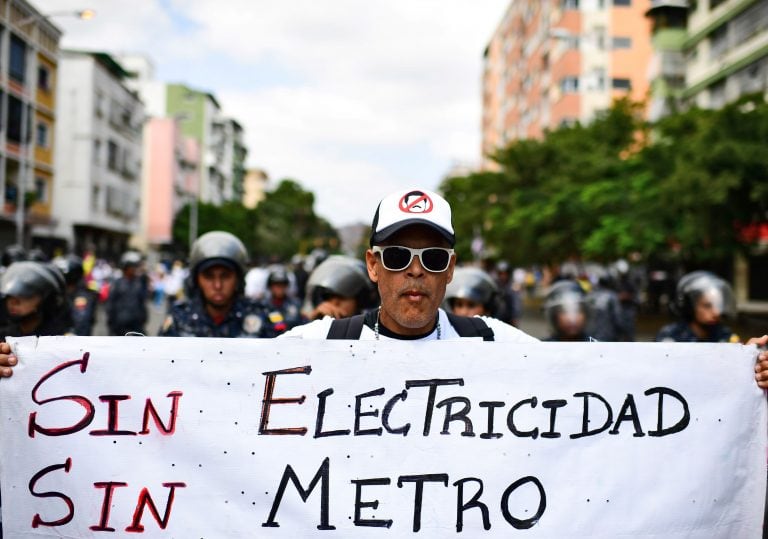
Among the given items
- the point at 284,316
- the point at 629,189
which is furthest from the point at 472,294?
the point at 629,189

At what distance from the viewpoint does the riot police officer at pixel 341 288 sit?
5406mm

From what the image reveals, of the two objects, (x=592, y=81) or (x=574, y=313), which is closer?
(x=574, y=313)

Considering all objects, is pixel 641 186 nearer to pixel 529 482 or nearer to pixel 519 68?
pixel 529 482

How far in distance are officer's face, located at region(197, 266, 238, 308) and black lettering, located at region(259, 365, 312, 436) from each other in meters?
2.16

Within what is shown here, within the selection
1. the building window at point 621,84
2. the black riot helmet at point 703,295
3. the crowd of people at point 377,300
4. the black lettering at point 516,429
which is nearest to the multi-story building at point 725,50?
the building window at point 621,84

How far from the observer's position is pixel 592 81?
46.8 m

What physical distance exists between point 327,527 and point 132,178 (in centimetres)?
4813

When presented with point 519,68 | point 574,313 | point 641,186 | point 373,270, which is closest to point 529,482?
point 373,270

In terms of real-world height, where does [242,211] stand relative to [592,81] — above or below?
below

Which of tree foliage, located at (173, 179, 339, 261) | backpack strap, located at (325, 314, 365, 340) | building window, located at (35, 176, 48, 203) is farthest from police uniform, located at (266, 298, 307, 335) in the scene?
building window, located at (35, 176, 48, 203)

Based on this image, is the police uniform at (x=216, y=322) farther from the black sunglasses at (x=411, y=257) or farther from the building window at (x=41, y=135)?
the building window at (x=41, y=135)

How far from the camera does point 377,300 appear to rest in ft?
20.4

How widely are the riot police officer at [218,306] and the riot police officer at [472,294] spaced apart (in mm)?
1393

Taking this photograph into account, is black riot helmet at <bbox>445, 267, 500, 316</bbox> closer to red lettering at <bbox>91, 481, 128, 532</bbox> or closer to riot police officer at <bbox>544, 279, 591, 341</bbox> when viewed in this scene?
riot police officer at <bbox>544, 279, 591, 341</bbox>
